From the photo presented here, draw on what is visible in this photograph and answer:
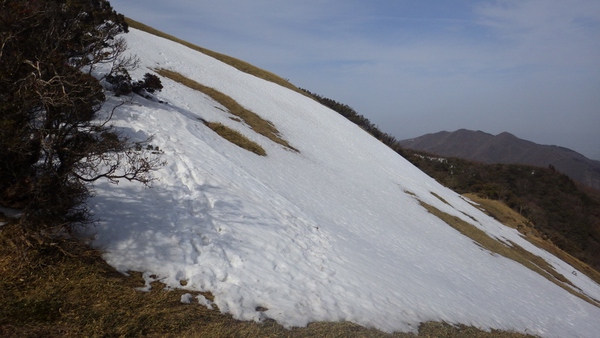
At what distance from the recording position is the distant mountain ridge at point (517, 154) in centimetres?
14038

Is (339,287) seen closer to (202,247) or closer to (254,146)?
(202,247)

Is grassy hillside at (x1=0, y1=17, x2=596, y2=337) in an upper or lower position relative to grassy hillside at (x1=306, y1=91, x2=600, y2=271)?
lower

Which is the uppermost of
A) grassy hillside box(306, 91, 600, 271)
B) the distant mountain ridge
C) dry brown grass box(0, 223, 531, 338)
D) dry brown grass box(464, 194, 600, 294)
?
the distant mountain ridge

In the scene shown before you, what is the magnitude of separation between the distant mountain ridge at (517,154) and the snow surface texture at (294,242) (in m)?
113

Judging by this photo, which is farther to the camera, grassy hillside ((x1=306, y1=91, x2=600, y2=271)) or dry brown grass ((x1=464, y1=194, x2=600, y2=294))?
grassy hillside ((x1=306, y1=91, x2=600, y2=271))

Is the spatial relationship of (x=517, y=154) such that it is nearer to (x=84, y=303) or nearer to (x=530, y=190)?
(x=530, y=190)

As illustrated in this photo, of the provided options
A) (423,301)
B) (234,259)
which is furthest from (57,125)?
(423,301)

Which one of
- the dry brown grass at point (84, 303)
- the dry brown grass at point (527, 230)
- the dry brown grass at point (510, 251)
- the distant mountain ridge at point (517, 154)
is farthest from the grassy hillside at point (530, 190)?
the distant mountain ridge at point (517, 154)

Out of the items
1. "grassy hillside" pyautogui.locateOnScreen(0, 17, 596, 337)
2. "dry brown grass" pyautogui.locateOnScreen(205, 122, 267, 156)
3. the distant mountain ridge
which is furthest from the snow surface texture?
the distant mountain ridge

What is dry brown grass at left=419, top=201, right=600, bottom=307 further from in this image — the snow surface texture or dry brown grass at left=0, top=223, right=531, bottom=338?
dry brown grass at left=0, top=223, right=531, bottom=338

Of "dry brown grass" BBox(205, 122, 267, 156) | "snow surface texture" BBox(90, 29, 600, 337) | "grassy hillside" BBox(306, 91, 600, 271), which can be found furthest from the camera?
"grassy hillside" BBox(306, 91, 600, 271)

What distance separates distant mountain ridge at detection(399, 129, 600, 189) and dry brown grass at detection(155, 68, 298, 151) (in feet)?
367

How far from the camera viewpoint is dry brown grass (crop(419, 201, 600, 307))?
64.1 ft

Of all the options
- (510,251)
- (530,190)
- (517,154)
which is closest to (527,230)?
(510,251)
